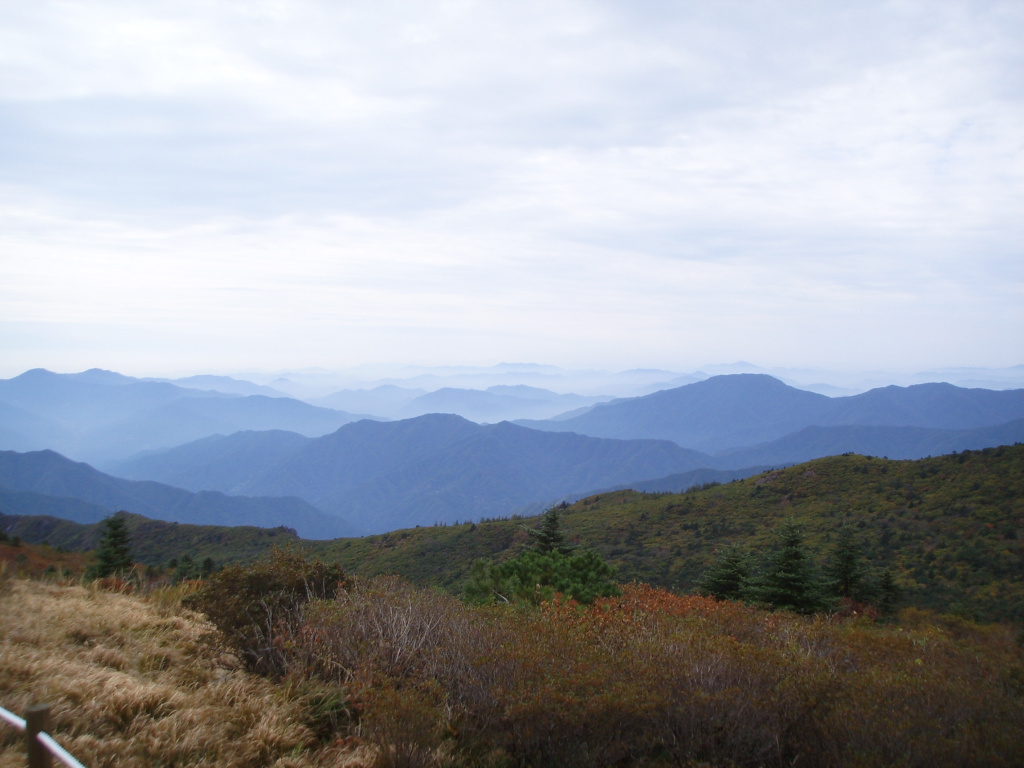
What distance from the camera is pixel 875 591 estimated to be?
17.6 metres

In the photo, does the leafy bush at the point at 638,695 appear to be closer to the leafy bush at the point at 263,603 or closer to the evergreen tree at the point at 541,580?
the leafy bush at the point at 263,603

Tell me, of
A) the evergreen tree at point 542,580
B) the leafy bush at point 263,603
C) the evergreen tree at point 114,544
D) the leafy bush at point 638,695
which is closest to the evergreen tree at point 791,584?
the evergreen tree at point 542,580

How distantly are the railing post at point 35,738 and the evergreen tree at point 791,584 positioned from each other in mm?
14570

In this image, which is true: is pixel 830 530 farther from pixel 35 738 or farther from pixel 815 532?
pixel 35 738

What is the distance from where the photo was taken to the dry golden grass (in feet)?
13.4

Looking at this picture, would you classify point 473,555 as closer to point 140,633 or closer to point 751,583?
point 751,583

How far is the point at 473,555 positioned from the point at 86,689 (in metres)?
35.2

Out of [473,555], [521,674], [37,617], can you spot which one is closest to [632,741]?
[521,674]

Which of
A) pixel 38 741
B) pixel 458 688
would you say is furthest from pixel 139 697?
pixel 458 688

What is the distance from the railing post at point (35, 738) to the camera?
2.59 meters

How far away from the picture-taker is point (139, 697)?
14.9ft

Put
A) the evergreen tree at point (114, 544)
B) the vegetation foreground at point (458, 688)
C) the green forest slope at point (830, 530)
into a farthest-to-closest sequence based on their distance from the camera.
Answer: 1. the green forest slope at point (830, 530)
2. the evergreen tree at point (114, 544)
3. the vegetation foreground at point (458, 688)

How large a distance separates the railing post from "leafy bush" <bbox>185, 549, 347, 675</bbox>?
287cm

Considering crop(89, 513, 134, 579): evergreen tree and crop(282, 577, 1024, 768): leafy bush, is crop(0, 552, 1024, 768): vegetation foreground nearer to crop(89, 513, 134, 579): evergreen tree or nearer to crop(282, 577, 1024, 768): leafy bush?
crop(282, 577, 1024, 768): leafy bush
